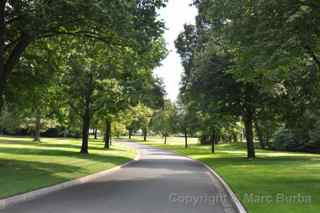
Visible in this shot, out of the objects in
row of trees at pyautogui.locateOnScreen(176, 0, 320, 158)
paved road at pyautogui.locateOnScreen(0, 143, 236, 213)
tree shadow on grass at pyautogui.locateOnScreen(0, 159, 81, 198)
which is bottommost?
paved road at pyautogui.locateOnScreen(0, 143, 236, 213)

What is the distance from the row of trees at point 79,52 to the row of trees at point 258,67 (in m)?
3.01

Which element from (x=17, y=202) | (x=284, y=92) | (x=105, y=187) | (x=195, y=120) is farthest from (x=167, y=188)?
(x=195, y=120)

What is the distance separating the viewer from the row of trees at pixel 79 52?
1616 cm

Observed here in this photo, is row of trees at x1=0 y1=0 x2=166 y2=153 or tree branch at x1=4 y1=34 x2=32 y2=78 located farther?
tree branch at x1=4 y1=34 x2=32 y2=78

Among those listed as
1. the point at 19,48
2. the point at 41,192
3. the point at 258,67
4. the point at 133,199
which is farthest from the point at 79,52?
the point at 133,199

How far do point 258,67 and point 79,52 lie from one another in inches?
461

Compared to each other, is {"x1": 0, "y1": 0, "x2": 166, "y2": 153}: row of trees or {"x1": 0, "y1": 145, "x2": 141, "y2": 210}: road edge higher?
{"x1": 0, "y1": 0, "x2": 166, "y2": 153}: row of trees

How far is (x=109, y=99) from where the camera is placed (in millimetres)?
37281

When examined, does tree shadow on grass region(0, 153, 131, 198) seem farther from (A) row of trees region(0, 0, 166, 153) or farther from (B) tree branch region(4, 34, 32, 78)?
(B) tree branch region(4, 34, 32, 78)

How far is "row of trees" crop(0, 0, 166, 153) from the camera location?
1616 centimetres

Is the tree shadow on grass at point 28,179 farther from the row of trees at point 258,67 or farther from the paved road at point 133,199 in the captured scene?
the row of trees at point 258,67

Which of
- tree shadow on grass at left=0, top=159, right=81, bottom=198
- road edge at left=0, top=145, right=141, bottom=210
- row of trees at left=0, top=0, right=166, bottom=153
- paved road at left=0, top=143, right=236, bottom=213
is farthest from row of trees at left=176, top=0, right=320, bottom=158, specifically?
tree shadow on grass at left=0, top=159, right=81, bottom=198

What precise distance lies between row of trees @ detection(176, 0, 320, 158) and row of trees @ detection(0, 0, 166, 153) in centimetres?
301

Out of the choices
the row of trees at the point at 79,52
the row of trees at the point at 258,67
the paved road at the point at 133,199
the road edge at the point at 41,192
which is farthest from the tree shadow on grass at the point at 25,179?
the row of trees at the point at 258,67
